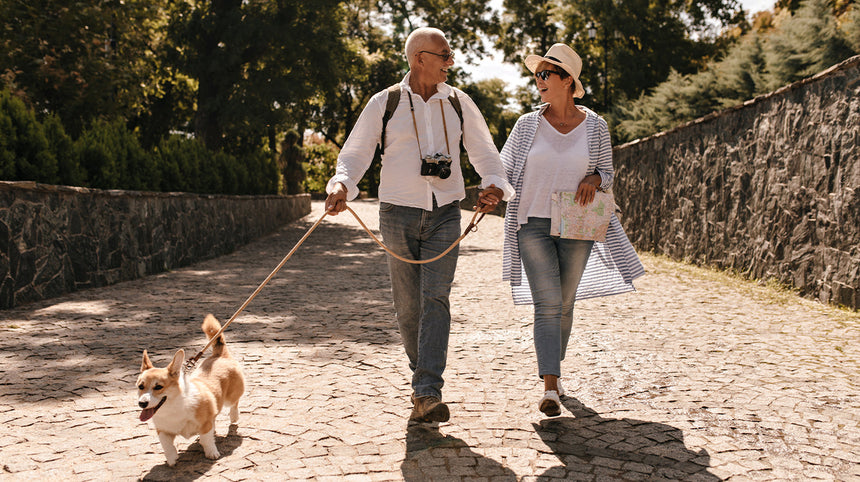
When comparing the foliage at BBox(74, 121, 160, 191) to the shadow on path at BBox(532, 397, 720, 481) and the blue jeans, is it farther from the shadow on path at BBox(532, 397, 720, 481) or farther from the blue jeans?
the shadow on path at BBox(532, 397, 720, 481)

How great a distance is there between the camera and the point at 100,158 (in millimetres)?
10617

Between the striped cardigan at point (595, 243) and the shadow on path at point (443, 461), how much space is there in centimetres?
131

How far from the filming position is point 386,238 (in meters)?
4.13

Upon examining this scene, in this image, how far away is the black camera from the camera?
3.91 metres

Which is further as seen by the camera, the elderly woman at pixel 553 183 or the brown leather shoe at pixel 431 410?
the elderly woman at pixel 553 183

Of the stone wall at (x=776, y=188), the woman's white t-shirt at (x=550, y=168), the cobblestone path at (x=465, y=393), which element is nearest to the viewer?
the cobblestone path at (x=465, y=393)

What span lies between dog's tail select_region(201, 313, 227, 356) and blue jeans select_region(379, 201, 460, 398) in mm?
1004

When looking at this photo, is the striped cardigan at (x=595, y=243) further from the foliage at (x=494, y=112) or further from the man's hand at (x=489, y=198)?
the foliage at (x=494, y=112)

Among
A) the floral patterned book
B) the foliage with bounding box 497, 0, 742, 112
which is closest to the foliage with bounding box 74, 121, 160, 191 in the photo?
the floral patterned book

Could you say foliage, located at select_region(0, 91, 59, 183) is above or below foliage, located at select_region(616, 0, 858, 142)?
below

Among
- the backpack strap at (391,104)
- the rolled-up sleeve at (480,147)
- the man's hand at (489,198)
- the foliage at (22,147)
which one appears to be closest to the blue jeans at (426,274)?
the man's hand at (489,198)

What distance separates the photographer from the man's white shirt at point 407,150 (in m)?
4.01

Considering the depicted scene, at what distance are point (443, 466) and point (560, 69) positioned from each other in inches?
97.7

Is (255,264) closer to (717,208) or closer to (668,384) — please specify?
(717,208)
